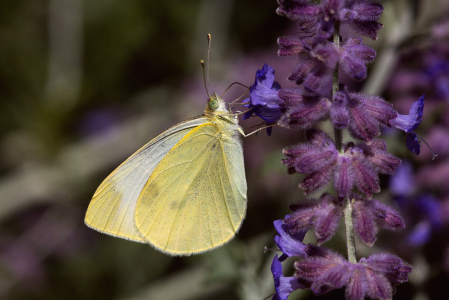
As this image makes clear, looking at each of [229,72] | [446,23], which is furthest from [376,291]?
[229,72]

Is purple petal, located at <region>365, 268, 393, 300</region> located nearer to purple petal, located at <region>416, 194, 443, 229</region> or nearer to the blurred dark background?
purple petal, located at <region>416, 194, 443, 229</region>

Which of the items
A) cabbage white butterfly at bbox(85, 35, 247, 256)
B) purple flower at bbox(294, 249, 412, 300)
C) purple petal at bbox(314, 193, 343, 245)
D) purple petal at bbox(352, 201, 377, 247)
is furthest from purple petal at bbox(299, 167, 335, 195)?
cabbage white butterfly at bbox(85, 35, 247, 256)

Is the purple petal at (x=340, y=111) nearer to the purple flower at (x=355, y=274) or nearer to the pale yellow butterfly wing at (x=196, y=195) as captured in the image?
the purple flower at (x=355, y=274)

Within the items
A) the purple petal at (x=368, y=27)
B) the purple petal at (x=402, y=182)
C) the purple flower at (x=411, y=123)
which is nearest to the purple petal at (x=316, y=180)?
the purple flower at (x=411, y=123)

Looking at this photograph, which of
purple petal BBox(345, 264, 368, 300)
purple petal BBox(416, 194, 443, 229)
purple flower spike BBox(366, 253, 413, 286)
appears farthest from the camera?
purple petal BBox(416, 194, 443, 229)

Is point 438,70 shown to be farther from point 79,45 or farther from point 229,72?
point 79,45

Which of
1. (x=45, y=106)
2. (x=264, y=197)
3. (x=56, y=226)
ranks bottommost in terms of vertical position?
(x=56, y=226)

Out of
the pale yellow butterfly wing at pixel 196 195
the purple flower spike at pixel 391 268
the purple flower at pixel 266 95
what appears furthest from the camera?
the pale yellow butterfly wing at pixel 196 195
